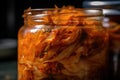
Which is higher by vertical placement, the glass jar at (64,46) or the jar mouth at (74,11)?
the jar mouth at (74,11)

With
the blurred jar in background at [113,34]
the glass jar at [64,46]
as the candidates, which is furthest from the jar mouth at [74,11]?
the blurred jar in background at [113,34]

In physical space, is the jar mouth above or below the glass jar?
above

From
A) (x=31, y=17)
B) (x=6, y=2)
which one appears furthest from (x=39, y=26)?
(x=6, y=2)

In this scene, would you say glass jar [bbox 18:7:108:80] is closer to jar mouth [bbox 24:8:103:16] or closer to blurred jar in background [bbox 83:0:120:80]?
jar mouth [bbox 24:8:103:16]

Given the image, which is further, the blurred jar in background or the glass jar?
the blurred jar in background

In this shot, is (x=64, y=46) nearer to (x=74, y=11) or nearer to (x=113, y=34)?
(x=74, y=11)

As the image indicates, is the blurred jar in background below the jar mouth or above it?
below

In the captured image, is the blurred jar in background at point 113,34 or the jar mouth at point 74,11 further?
the blurred jar in background at point 113,34

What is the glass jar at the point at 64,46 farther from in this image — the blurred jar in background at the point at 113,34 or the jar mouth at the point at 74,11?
the blurred jar in background at the point at 113,34

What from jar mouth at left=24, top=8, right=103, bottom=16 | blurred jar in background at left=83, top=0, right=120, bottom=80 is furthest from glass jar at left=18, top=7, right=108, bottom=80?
blurred jar in background at left=83, top=0, right=120, bottom=80

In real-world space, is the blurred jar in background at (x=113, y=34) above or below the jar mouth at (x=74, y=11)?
below
